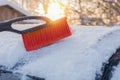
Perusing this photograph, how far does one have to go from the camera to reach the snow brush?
175 centimetres

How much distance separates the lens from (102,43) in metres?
1.62

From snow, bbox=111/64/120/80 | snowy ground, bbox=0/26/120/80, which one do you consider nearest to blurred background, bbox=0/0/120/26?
snowy ground, bbox=0/26/120/80

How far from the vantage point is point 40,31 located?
6.04 ft

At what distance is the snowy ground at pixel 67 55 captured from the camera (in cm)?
143

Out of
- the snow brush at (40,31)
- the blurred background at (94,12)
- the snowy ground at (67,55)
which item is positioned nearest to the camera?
the snowy ground at (67,55)

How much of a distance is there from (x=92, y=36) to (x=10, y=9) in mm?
9343

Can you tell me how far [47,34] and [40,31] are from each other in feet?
0.13

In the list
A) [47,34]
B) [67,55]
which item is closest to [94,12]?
[47,34]

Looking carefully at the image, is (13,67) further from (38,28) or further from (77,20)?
(77,20)

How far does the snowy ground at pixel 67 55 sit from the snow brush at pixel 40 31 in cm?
4

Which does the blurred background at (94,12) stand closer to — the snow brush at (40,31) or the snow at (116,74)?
the snow brush at (40,31)

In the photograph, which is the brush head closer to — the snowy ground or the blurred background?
the snowy ground

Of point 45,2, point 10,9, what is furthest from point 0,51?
point 45,2

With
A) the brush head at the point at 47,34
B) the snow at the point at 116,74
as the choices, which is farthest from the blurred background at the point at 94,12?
the snow at the point at 116,74
